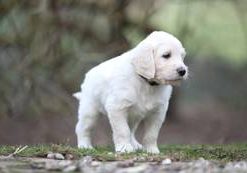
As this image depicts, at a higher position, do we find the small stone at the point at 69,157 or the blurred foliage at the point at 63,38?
the blurred foliage at the point at 63,38

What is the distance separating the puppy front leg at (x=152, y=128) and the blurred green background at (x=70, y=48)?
17.8 feet

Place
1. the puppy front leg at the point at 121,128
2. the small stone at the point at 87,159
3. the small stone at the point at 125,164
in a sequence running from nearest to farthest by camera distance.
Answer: the small stone at the point at 125,164, the small stone at the point at 87,159, the puppy front leg at the point at 121,128

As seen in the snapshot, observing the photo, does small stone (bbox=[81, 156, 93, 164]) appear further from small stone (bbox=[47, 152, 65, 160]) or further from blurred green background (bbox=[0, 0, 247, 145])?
blurred green background (bbox=[0, 0, 247, 145])

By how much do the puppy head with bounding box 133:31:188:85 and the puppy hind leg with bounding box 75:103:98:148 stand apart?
916 millimetres

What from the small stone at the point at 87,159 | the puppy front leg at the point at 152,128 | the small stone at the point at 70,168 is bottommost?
the small stone at the point at 70,168

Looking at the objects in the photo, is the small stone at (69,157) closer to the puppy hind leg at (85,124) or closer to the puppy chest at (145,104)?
the puppy chest at (145,104)

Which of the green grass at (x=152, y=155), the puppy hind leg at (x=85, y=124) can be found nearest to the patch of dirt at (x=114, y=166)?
the green grass at (x=152, y=155)

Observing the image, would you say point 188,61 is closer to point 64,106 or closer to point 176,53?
point 64,106

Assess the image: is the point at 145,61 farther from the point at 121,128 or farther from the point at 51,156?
the point at 51,156

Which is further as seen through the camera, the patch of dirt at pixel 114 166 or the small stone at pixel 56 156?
the small stone at pixel 56 156

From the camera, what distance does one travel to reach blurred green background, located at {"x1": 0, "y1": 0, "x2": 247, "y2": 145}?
15.9m

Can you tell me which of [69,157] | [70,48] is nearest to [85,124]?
[69,157]

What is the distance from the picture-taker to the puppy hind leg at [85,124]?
9.54m

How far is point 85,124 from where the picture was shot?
31.7ft
